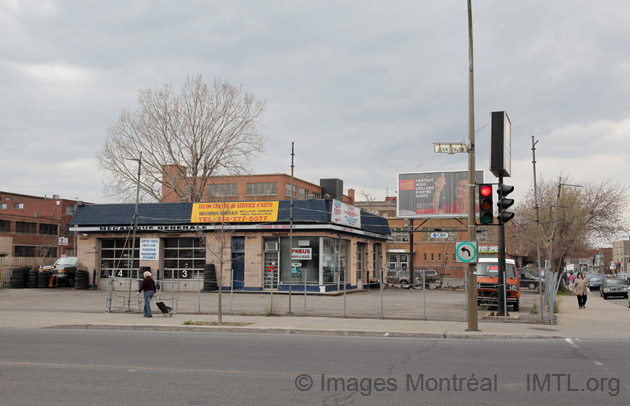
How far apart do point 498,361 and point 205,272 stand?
2618 centimetres

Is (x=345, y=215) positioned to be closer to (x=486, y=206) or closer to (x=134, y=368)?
(x=486, y=206)

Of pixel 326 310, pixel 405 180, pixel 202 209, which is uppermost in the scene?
pixel 405 180

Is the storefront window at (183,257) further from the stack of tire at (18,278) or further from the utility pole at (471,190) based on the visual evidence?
the utility pole at (471,190)

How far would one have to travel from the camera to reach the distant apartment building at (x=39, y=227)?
7462cm

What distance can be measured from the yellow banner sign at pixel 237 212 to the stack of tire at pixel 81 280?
799cm

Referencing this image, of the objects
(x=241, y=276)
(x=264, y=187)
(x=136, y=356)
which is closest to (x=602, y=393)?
(x=136, y=356)

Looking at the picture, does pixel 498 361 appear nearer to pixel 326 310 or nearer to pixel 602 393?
pixel 602 393

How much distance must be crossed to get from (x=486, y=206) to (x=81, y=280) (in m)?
29.7

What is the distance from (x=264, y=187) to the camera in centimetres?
8062

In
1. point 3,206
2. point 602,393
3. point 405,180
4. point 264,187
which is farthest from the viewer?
point 3,206

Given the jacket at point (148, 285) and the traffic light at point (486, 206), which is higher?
the traffic light at point (486, 206)

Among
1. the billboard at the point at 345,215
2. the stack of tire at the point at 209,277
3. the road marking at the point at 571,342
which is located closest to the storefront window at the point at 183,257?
the stack of tire at the point at 209,277

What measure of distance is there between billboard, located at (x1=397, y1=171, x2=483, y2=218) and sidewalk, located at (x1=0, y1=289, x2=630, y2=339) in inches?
873

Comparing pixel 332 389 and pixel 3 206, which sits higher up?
pixel 3 206
